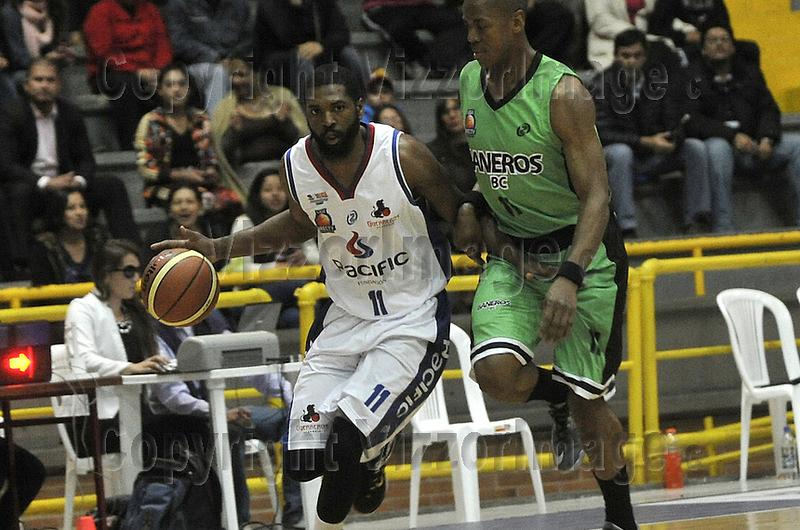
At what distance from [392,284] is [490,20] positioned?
41.8 inches

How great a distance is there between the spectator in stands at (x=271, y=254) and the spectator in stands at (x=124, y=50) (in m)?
1.44

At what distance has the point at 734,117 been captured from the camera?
10531mm

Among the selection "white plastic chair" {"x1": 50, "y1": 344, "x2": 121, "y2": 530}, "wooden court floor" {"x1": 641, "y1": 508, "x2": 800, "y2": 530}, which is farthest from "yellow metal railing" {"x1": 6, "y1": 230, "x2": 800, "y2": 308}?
"wooden court floor" {"x1": 641, "y1": 508, "x2": 800, "y2": 530}

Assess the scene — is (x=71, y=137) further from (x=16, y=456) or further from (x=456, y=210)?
(x=456, y=210)

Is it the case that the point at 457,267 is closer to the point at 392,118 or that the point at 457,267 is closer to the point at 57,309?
the point at 392,118

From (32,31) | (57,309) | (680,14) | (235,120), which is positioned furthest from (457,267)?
(680,14)

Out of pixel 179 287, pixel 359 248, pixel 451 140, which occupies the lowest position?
pixel 179 287

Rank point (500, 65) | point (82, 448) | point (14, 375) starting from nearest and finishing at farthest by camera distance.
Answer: point (500, 65) → point (14, 375) → point (82, 448)

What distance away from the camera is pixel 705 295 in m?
9.25

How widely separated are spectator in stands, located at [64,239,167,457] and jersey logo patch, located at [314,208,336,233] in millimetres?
1612

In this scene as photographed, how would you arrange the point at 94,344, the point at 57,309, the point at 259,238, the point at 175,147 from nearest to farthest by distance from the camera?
the point at 259,238 < the point at 94,344 < the point at 57,309 < the point at 175,147

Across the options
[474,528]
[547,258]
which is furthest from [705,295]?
[547,258]

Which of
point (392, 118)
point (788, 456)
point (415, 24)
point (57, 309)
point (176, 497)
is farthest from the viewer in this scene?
point (415, 24)

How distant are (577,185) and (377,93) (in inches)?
179
